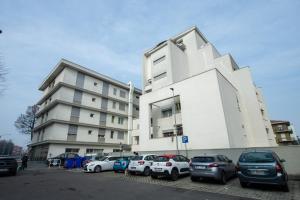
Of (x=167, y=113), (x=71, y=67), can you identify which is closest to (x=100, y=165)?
(x=167, y=113)

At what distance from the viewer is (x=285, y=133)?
4831cm

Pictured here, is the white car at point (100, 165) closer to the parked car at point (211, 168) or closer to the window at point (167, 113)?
the window at point (167, 113)

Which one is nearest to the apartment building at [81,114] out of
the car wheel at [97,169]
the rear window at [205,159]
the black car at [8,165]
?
the black car at [8,165]

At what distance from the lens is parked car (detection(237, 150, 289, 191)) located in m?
6.66

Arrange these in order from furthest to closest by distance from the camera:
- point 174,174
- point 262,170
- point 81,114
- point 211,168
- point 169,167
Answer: point 81,114, point 174,174, point 169,167, point 211,168, point 262,170

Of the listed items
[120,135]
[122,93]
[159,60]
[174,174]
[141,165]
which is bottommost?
[174,174]

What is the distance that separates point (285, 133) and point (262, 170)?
55.1 meters

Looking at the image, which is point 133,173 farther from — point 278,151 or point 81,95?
point 81,95

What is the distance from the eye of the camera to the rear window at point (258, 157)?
711 centimetres

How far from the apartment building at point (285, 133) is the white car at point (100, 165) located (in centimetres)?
5305

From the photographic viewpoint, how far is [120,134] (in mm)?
36906

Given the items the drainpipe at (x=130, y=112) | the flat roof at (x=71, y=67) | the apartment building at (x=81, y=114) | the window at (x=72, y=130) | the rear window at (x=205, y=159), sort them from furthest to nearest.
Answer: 1. the drainpipe at (x=130, y=112)
2. the flat roof at (x=71, y=67)
3. the window at (x=72, y=130)
4. the apartment building at (x=81, y=114)
5. the rear window at (x=205, y=159)

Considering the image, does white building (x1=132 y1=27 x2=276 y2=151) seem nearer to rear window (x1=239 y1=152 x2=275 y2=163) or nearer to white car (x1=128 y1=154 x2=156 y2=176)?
white car (x1=128 y1=154 x2=156 y2=176)

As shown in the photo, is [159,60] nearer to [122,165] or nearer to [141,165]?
[122,165]
